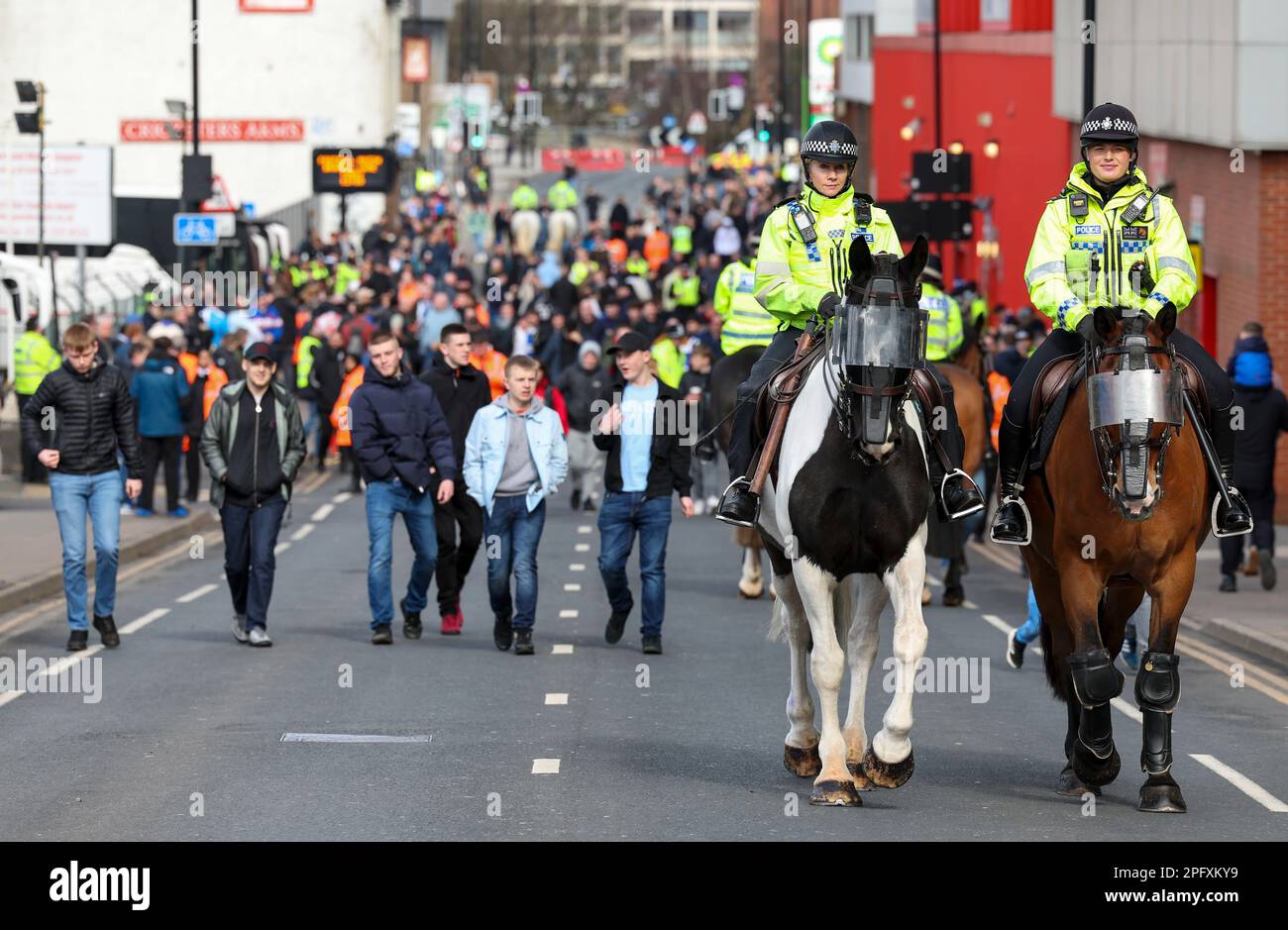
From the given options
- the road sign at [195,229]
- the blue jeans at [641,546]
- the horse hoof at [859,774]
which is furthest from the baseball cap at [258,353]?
the road sign at [195,229]

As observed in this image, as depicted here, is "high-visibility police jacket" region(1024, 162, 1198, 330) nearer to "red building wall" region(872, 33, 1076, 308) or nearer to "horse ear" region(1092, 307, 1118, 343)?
"horse ear" region(1092, 307, 1118, 343)

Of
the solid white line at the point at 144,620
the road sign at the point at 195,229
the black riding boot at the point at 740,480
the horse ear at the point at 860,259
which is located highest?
the road sign at the point at 195,229

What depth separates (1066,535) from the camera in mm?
10172

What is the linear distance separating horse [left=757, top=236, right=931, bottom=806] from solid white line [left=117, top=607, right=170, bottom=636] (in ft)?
25.4

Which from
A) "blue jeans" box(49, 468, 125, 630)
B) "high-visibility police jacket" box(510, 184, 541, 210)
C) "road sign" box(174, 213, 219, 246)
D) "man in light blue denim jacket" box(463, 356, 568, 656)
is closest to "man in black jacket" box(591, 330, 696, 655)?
"man in light blue denim jacket" box(463, 356, 568, 656)

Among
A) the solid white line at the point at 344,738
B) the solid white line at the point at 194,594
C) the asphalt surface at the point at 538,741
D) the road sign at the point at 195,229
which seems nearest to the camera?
the asphalt surface at the point at 538,741

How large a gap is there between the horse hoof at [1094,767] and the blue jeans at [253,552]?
7.18 m

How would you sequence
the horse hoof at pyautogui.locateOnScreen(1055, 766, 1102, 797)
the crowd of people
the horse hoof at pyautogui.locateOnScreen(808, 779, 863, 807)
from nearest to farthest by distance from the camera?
the horse hoof at pyautogui.locateOnScreen(808, 779, 863, 807)
the horse hoof at pyautogui.locateOnScreen(1055, 766, 1102, 797)
the crowd of people

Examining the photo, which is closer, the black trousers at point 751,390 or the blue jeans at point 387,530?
the black trousers at point 751,390

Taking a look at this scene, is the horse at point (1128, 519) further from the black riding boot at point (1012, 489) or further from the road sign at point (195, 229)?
the road sign at point (195, 229)

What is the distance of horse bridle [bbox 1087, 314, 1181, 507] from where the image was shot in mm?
9758

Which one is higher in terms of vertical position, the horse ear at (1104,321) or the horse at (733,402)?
the horse ear at (1104,321)

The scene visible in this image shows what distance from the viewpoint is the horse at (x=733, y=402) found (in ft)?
59.5
